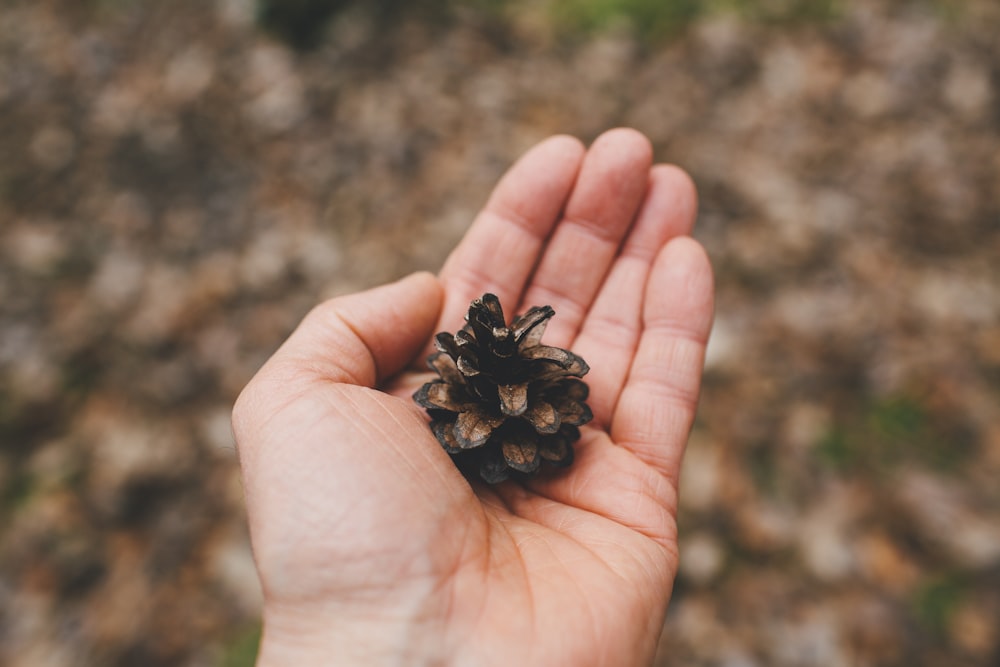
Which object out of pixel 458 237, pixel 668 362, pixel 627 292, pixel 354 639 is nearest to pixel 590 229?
pixel 627 292

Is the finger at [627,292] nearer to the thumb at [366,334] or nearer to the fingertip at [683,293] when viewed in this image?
the fingertip at [683,293]

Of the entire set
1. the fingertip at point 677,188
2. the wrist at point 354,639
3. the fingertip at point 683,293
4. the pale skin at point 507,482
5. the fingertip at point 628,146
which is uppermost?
the fingertip at point 628,146

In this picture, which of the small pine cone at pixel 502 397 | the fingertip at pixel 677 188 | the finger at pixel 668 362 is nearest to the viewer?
the small pine cone at pixel 502 397

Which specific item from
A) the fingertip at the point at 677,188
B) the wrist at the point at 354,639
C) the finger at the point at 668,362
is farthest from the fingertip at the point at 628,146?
the wrist at the point at 354,639

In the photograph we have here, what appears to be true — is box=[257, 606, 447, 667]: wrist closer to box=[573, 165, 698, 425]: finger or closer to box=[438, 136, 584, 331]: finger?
box=[573, 165, 698, 425]: finger

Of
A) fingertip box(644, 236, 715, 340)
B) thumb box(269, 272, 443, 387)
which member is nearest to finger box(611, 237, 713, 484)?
fingertip box(644, 236, 715, 340)
